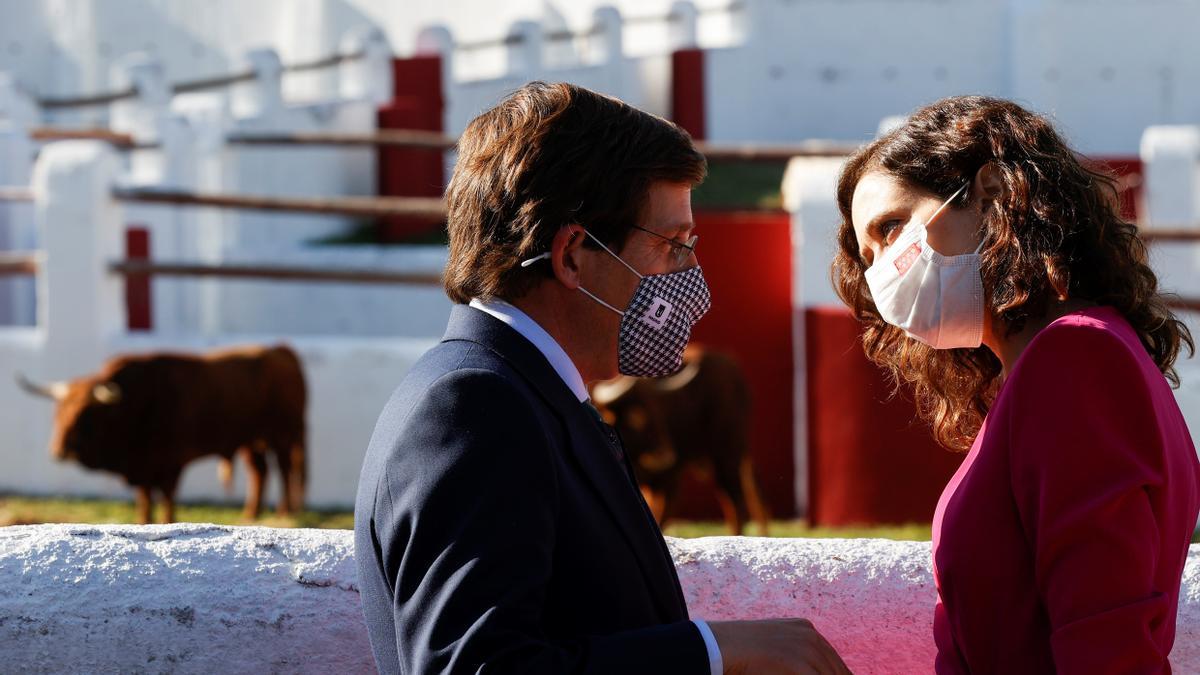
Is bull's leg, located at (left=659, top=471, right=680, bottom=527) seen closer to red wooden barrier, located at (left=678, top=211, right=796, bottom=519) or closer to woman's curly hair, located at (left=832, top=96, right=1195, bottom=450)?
red wooden barrier, located at (left=678, top=211, right=796, bottom=519)

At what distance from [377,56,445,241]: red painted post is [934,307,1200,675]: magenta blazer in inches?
500

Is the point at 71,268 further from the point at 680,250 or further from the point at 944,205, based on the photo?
the point at 944,205

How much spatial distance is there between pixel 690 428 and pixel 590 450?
18.6ft

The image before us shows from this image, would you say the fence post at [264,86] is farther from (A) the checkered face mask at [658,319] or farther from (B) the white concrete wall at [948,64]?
(A) the checkered face mask at [658,319]

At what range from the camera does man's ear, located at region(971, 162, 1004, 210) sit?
198cm

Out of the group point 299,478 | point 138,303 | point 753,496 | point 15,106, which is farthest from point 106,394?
point 15,106

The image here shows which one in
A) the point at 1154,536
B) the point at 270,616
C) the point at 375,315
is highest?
the point at 1154,536

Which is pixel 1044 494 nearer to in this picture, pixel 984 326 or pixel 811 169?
pixel 984 326

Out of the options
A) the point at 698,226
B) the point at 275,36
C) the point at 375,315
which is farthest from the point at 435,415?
the point at 275,36

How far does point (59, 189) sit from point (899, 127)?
7864 mm

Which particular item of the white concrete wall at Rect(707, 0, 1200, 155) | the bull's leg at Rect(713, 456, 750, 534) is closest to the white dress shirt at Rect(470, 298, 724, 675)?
the bull's leg at Rect(713, 456, 750, 534)

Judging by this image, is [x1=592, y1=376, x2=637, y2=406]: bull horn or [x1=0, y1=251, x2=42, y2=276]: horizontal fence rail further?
[x1=0, y1=251, x2=42, y2=276]: horizontal fence rail

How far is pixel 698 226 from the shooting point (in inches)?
332

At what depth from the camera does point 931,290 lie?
2.07m
